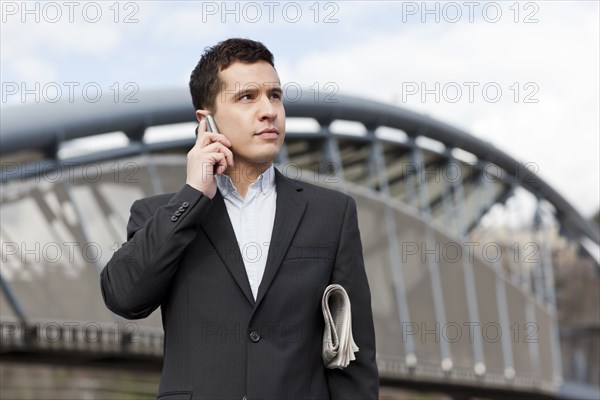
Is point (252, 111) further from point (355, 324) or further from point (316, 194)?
point (355, 324)

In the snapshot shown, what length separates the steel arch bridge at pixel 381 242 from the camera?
11039 millimetres

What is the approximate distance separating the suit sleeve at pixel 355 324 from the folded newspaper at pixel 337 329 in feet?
0.18

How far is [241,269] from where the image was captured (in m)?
2.88

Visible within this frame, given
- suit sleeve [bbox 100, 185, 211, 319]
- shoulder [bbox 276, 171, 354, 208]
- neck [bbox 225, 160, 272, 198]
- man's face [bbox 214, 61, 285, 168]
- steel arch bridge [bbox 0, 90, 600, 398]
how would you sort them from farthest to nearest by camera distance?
1. steel arch bridge [bbox 0, 90, 600, 398]
2. shoulder [bbox 276, 171, 354, 208]
3. neck [bbox 225, 160, 272, 198]
4. man's face [bbox 214, 61, 285, 168]
5. suit sleeve [bbox 100, 185, 211, 319]

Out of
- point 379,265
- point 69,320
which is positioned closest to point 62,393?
point 69,320

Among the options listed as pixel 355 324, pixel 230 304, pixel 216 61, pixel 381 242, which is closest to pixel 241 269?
pixel 230 304

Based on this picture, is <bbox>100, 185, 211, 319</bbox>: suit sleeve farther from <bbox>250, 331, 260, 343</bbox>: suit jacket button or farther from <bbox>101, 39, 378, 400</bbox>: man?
<bbox>250, 331, 260, 343</bbox>: suit jacket button

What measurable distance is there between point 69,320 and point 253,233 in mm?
8913

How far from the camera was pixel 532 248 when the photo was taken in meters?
35.4

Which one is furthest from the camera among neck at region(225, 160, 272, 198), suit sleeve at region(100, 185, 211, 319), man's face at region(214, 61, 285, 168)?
neck at region(225, 160, 272, 198)

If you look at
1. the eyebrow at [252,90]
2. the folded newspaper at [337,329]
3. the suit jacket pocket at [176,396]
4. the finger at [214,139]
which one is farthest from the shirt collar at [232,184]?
the suit jacket pocket at [176,396]

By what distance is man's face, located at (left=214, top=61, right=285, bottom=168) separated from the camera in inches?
114

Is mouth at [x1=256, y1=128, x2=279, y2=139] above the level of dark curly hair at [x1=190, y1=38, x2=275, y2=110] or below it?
below

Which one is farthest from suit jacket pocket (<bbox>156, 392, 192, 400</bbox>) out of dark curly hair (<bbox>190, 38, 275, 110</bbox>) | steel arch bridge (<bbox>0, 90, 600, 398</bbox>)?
steel arch bridge (<bbox>0, 90, 600, 398</bbox>)
